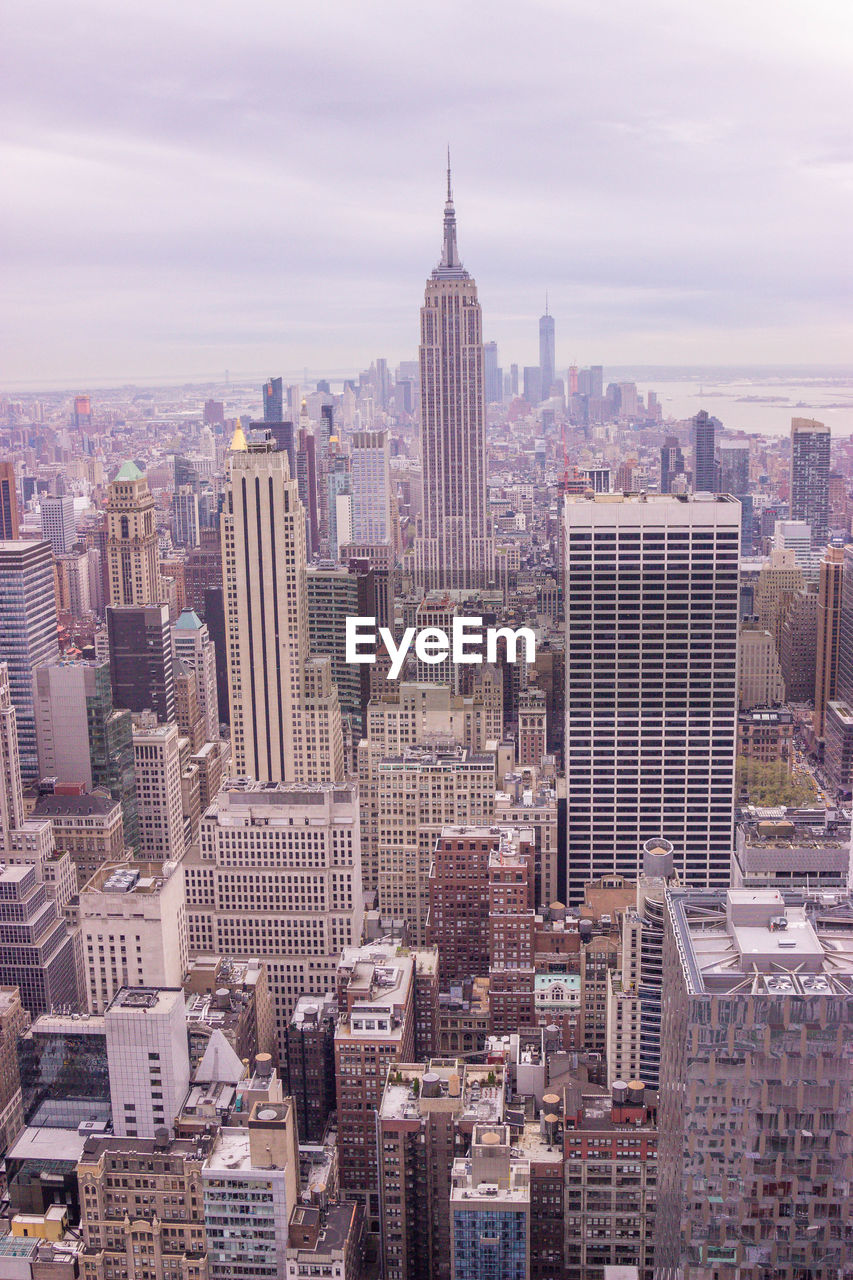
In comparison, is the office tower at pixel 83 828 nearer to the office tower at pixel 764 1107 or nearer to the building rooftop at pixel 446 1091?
the building rooftop at pixel 446 1091

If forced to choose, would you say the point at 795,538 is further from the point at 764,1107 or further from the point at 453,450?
the point at 764,1107

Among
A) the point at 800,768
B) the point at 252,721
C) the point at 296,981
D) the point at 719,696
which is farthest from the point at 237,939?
the point at 800,768

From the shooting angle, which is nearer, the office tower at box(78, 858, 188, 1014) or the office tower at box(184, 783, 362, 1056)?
the office tower at box(78, 858, 188, 1014)

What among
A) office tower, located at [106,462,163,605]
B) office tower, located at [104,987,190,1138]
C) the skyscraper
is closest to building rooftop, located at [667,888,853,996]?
office tower, located at [104,987,190,1138]

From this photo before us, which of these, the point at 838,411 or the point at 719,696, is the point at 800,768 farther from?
the point at 838,411

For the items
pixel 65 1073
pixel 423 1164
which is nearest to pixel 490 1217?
pixel 423 1164

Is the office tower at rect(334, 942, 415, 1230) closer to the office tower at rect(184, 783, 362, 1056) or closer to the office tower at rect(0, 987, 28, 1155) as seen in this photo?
the office tower at rect(184, 783, 362, 1056)
